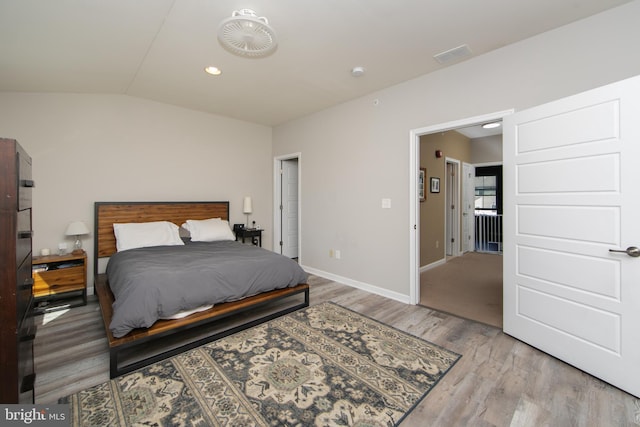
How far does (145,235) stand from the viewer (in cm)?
361

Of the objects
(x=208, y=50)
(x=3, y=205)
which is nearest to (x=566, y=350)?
(x=3, y=205)

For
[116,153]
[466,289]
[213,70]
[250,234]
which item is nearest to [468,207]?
[466,289]

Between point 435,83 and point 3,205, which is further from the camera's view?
point 435,83

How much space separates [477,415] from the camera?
1.61 meters

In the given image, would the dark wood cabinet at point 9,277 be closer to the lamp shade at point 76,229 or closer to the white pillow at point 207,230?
the lamp shade at point 76,229

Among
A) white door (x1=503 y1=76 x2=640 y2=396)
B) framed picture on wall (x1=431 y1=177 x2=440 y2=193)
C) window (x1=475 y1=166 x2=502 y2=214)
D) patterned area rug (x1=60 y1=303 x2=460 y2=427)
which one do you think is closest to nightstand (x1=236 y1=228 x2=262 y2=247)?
patterned area rug (x1=60 y1=303 x2=460 y2=427)

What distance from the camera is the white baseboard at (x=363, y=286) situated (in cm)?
342

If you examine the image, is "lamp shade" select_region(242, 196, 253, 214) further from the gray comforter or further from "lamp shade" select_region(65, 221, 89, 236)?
"lamp shade" select_region(65, 221, 89, 236)

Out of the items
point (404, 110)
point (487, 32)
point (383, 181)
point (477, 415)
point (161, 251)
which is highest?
point (487, 32)

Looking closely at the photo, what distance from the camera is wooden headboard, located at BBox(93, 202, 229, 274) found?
3.63 metres

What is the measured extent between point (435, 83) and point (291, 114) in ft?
7.74

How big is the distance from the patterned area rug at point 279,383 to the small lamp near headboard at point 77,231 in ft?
7.34

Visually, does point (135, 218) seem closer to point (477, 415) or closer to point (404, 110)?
point (404, 110)

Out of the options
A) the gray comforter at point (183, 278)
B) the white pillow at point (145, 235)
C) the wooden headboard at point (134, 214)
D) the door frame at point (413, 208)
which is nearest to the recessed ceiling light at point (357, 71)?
the door frame at point (413, 208)
